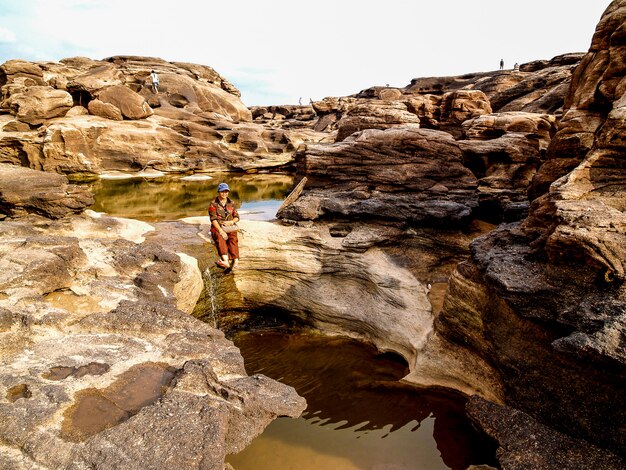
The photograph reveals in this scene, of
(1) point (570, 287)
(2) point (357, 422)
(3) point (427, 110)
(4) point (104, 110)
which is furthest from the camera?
(4) point (104, 110)

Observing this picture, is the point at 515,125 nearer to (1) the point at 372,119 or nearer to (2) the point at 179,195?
(1) the point at 372,119

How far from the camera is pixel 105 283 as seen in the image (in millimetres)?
7309

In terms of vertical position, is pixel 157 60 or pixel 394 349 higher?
pixel 157 60

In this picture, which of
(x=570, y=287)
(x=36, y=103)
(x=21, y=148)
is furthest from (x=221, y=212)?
(x=36, y=103)

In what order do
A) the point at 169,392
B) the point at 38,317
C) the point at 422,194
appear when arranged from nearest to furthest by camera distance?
the point at 169,392 → the point at 38,317 → the point at 422,194

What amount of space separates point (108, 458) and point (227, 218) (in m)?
7.01

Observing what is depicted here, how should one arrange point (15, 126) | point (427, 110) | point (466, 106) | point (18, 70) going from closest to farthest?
point (466, 106)
point (427, 110)
point (15, 126)
point (18, 70)

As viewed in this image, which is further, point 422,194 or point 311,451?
point 422,194

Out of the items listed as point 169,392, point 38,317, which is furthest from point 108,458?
point 38,317

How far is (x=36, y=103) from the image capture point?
2972 centimetres

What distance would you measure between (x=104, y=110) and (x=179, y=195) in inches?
554

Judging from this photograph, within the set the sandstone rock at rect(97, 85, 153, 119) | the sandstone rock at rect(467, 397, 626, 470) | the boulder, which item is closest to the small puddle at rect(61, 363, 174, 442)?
the sandstone rock at rect(467, 397, 626, 470)

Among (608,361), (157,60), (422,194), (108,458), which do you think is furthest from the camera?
(157,60)

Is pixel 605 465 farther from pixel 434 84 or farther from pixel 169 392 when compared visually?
pixel 434 84
